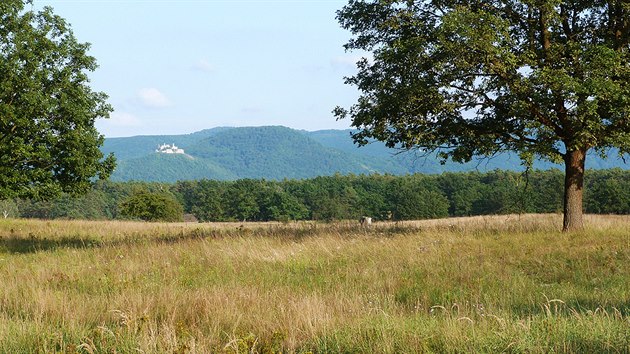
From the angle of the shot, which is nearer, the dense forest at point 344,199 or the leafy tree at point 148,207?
the leafy tree at point 148,207

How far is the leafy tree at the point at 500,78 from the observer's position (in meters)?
12.6

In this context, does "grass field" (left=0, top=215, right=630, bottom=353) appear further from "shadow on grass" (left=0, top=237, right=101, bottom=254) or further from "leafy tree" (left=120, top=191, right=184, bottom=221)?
"leafy tree" (left=120, top=191, right=184, bottom=221)

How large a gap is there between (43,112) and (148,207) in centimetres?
6850

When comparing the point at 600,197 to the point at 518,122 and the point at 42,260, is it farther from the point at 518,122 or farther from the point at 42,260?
the point at 42,260

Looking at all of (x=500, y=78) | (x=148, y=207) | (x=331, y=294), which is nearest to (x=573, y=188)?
(x=500, y=78)

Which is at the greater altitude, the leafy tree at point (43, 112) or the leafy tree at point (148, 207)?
the leafy tree at point (43, 112)

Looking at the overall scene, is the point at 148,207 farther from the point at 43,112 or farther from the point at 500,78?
the point at 500,78

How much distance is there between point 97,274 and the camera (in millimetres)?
10016

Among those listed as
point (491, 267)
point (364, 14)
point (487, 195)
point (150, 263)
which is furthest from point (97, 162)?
point (487, 195)

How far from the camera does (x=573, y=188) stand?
50.8 ft

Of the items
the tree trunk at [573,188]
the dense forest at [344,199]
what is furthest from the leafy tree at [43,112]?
the dense forest at [344,199]

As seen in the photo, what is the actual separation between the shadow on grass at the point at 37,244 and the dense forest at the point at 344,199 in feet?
304

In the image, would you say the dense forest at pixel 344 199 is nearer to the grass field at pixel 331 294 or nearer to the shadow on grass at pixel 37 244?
the shadow on grass at pixel 37 244

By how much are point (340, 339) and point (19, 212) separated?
496 ft
